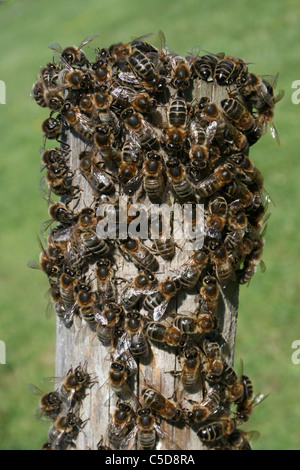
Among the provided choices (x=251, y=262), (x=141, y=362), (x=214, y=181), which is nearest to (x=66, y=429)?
(x=141, y=362)

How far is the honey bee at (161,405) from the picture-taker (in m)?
3.39

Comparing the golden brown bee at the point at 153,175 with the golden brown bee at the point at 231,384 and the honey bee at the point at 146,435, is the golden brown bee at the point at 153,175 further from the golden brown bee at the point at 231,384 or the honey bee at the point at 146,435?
the honey bee at the point at 146,435

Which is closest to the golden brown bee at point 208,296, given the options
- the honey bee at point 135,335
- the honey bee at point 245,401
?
the honey bee at point 135,335

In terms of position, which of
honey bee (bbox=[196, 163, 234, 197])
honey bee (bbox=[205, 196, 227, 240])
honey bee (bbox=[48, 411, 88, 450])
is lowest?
honey bee (bbox=[48, 411, 88, 450])

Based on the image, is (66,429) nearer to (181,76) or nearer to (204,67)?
(181,76)

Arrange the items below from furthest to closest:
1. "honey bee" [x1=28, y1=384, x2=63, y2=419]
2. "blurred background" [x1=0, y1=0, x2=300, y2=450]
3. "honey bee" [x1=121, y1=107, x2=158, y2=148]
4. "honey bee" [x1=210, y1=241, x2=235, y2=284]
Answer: "blurred background" [x1=0, y1=0, x2=300, y2=450] → "honey bee" [x1=28, y1=384, x2=63, y2=419] → "honey bee" [x1=210, y1=241, x2=235, y2=284] → "honey bee" [x1=121, y1=107, x2=158, y2=148]

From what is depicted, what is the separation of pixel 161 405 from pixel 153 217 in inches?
47.8

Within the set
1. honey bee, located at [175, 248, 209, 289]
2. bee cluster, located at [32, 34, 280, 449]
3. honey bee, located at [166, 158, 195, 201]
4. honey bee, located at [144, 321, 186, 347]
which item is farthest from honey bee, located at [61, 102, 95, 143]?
honey bee, located at [144, 321, 186, 347]

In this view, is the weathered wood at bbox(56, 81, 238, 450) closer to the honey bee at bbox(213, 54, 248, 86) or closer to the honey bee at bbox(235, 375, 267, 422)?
the honey bee at bbox(213, 54, 248, 86)

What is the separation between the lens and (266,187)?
11406 mm

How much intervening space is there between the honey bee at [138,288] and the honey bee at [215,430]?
100 cm

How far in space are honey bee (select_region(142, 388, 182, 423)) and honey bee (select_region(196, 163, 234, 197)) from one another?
133cm

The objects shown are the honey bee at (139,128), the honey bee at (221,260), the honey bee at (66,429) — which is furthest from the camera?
the honey bee at (66,429)

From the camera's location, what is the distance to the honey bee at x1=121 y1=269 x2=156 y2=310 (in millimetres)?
3361
